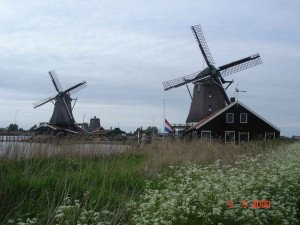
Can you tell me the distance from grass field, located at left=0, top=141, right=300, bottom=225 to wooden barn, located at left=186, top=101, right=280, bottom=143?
89.7ft

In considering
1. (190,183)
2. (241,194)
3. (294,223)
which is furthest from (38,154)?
(294,223)

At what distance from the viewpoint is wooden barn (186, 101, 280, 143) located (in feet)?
130

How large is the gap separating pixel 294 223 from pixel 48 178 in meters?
4.84

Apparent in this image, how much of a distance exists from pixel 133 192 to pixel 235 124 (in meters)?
33.3

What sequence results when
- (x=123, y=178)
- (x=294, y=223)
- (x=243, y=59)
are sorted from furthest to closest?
(x=243, y=59), (x=123, y=178), (x=294, y=223)

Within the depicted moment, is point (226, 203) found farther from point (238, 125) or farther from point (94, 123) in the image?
point (94, 123)

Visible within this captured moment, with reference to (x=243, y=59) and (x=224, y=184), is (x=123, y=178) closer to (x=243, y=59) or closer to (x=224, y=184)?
(x=224, y=184)

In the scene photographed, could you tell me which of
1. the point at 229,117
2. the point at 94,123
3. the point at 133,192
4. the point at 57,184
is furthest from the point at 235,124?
the point at 94,123

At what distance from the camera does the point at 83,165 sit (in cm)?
1083

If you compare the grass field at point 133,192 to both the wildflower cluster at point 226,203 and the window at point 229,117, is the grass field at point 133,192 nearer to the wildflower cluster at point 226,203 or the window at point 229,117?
the wildflower cluster at point 226,203

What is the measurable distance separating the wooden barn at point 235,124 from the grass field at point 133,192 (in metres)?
27.4

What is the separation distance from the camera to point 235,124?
39.7 m

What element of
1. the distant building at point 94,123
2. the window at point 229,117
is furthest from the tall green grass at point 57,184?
the distant building at point 94,123
